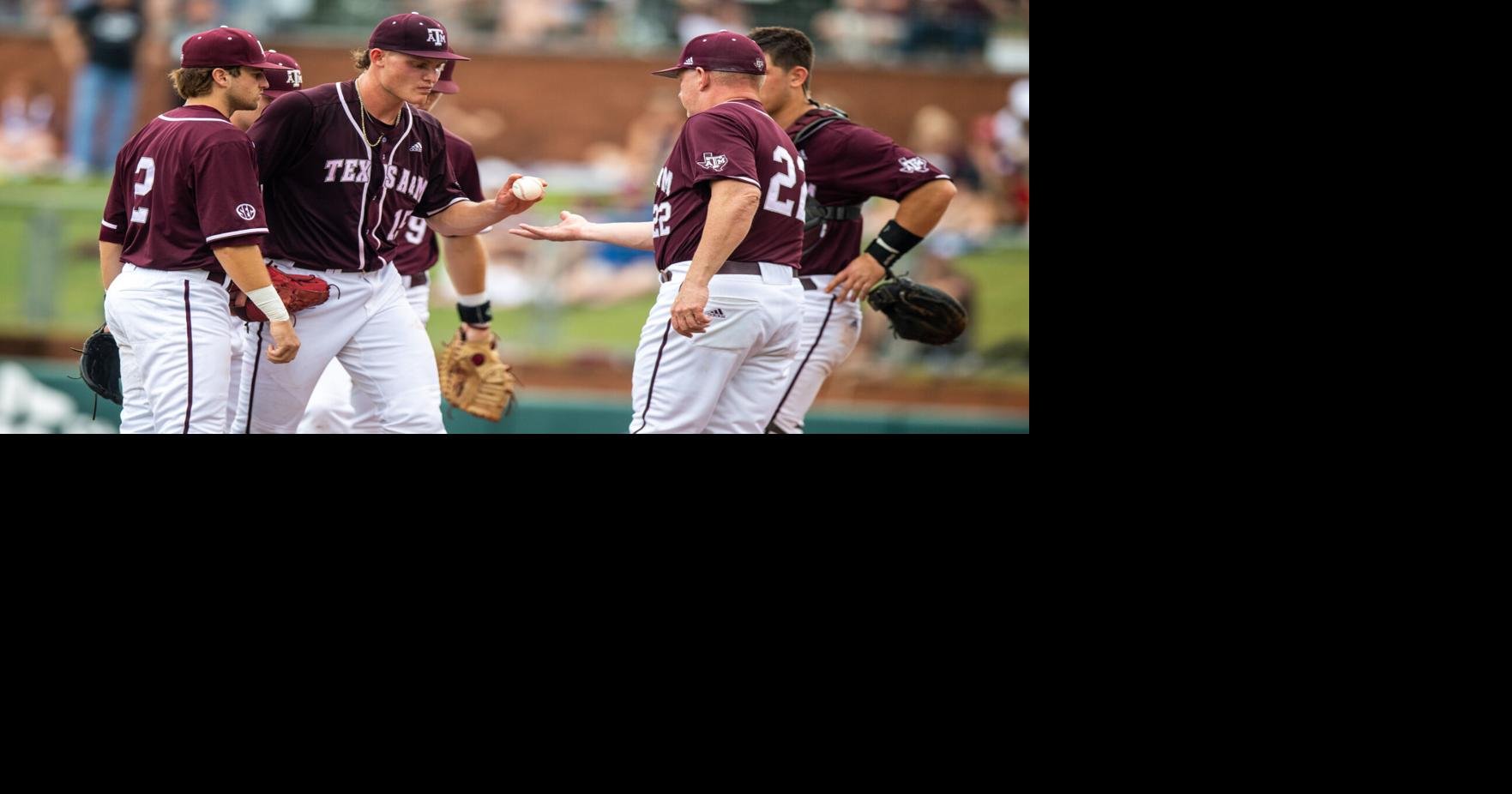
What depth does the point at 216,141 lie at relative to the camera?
173 inches

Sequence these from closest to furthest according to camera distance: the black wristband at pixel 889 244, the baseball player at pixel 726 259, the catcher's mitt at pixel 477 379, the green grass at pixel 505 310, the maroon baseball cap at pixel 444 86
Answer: the baseball player at pixel 726 259
the maroon baseball cap at pixel 444 86
the black wristband at pixel 889 244
the catcher's mitt at pixel 477 379
the green grass at pixel 505 310

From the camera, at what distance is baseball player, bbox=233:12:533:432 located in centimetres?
474

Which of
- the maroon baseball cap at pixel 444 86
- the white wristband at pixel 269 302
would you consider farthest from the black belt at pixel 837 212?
the white wristband at pixel 269 302

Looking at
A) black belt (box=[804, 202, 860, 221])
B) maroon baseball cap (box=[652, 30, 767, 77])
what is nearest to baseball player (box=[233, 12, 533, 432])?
maroon baseball cap (box=[652, 30, 767, 77])

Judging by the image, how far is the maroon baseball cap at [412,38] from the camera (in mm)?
4695

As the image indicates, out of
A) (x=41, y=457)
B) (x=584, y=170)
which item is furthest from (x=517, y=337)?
(x=41, y=457)

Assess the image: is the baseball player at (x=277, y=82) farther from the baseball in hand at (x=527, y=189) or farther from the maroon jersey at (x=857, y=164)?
the maroon jersey at (x=857, y=164)

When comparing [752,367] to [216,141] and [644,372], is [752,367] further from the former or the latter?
[216,141]

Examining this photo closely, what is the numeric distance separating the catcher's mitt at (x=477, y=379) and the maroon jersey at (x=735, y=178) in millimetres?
1181

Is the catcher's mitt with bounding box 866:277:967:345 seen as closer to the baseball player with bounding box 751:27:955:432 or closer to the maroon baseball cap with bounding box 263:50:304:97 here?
the baseball player with bounding box 751:27:955:432

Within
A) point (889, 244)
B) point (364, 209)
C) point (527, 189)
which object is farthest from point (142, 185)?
point (889, 244)

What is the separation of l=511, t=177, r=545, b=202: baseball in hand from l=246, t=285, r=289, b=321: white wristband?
2.72ft

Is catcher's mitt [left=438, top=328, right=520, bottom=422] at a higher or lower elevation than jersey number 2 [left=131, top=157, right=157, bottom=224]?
lower

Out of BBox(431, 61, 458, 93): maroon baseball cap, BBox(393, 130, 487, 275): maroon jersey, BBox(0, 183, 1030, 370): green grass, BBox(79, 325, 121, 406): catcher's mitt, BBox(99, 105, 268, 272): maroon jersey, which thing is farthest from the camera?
BBox(0, 183, 1030, 370): green grass
